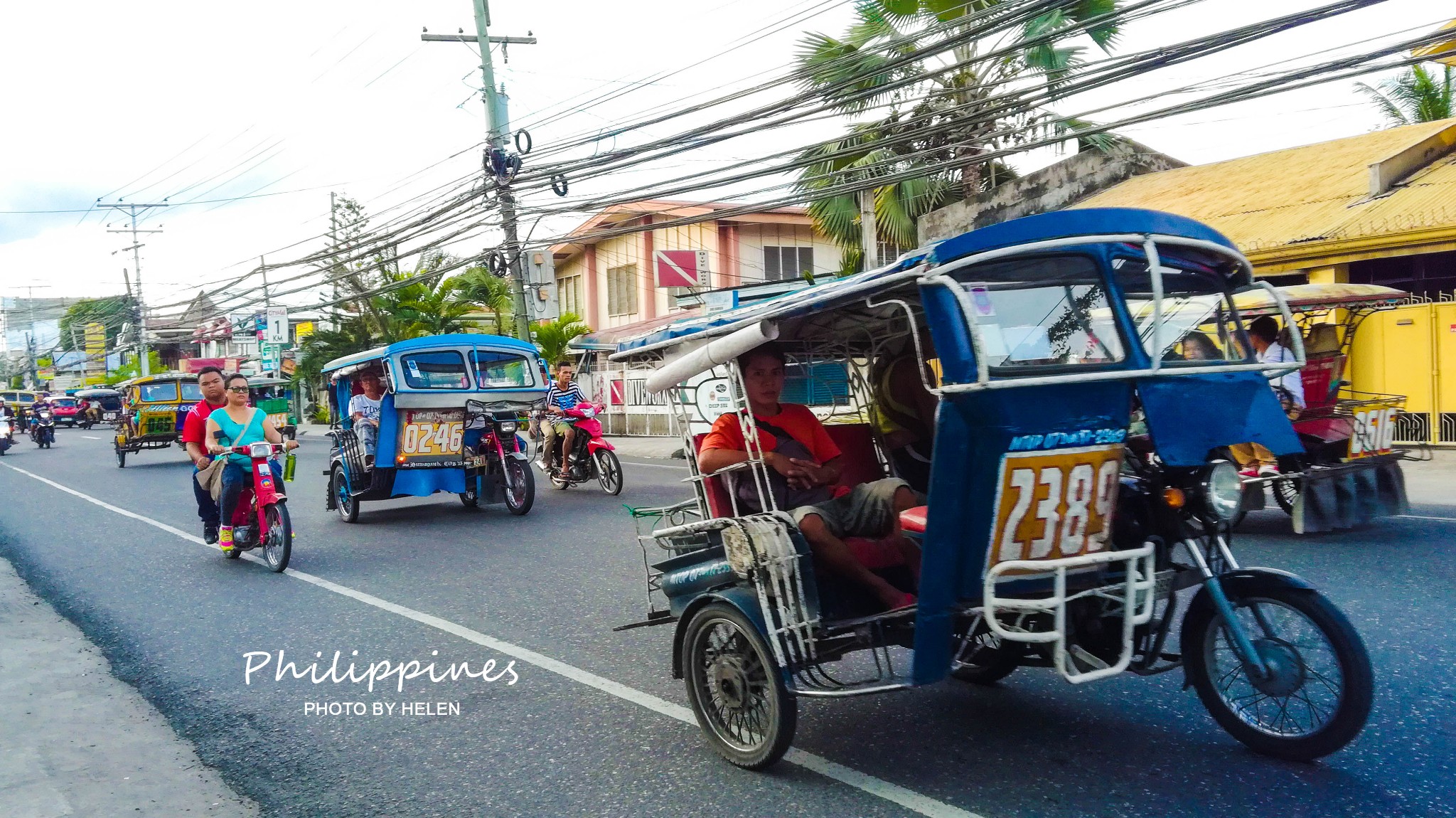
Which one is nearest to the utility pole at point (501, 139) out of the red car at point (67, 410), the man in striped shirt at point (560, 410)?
the man in striped shirt at point (560, 410)

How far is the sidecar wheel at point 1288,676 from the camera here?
12.1 ft

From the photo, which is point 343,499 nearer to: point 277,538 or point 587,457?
point 587,457

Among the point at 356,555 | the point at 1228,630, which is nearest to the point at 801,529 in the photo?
the point at 1228,630

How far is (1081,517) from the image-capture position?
3.74 meters

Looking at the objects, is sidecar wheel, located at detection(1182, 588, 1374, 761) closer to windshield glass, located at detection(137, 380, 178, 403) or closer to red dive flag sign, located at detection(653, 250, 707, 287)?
red dive flag sign, located at detection(653, 250, 707, 287)

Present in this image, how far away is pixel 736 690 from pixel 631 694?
1165 millimetres

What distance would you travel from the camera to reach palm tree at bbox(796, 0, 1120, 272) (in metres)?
13.7

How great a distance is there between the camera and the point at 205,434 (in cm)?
974

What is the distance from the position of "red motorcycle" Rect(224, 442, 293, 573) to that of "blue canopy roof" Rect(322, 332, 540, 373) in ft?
8.38

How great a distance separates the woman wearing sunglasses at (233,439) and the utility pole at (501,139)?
Answer: 11.6m

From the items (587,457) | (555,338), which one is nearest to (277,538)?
(587,457)

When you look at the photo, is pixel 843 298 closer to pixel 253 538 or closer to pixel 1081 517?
pixel 1081 517

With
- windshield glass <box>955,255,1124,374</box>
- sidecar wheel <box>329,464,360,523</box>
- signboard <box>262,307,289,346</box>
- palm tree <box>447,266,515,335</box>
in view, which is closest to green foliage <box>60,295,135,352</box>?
signboard <box>262,307,289,346</box>

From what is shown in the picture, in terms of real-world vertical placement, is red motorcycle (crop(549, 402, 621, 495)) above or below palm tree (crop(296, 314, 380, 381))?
below
